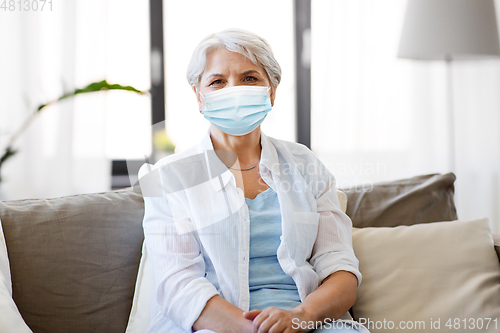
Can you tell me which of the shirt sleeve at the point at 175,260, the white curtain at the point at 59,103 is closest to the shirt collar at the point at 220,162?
the shirt sleeve at the point at 175,260

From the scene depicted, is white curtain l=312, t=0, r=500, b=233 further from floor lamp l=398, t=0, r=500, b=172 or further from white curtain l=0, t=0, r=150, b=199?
white curtain l=0, t=0, r=150, b=199

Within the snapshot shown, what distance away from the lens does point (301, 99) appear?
2471mm

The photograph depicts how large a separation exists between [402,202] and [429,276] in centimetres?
32

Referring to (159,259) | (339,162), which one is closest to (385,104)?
(339,162)

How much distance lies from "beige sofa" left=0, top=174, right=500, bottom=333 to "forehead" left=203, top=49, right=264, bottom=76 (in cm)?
44

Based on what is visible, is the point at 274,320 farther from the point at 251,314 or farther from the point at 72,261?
the point at 72,261

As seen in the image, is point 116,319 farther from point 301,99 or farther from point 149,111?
point 301,99

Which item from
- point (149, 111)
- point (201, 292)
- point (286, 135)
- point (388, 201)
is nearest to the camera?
point (201, 292)

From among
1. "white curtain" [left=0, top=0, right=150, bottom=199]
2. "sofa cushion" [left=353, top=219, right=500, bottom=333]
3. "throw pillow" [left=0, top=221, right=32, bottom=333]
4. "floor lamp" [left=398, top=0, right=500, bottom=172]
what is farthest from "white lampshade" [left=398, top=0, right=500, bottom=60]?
"throw pillow" [left=0, top=221, right=32, bottom=333]

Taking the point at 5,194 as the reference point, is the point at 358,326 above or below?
below

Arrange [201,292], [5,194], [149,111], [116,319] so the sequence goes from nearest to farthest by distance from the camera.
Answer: [201,292]
[116,319]
[5,194]
[149,111]

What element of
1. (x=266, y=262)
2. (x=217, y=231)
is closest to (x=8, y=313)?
(x=217, y=231)

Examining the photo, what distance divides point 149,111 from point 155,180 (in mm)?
1059

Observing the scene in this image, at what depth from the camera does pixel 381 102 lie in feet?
7.50
